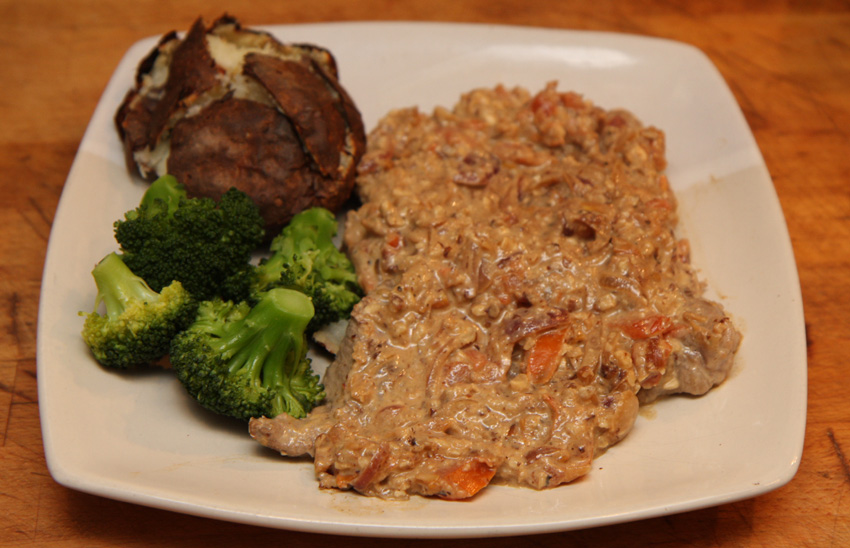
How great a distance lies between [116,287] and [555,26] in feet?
12.9

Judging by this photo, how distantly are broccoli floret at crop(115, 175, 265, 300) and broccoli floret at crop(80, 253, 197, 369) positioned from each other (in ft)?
0.26

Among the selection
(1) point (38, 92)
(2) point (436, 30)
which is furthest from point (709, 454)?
(1) point (38, 92)

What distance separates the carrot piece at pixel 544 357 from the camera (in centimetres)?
334

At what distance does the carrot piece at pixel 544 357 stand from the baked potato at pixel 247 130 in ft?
4.38

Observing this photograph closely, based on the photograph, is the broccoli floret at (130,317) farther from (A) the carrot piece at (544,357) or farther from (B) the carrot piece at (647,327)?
(B) the carrot piece at (647,327)

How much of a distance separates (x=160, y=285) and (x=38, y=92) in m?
2.45

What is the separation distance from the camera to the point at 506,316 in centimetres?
349

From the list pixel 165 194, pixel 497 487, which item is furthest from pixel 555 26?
pixel 497 487

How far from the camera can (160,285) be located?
3.62 meters

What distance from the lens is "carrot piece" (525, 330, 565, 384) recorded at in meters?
3.34

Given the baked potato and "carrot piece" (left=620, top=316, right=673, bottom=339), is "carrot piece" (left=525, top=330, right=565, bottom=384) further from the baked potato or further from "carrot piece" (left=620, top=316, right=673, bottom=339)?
the baked potato

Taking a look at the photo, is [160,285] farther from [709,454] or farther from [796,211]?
[796,211]

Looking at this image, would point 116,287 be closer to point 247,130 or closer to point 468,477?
point 247,130

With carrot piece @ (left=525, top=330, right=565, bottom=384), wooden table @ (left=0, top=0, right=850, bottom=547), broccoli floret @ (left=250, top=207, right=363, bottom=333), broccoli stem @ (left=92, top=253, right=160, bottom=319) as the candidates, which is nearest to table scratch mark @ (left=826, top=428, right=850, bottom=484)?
wooden table @ (left=0, top=0, right=850, bottom=547)
